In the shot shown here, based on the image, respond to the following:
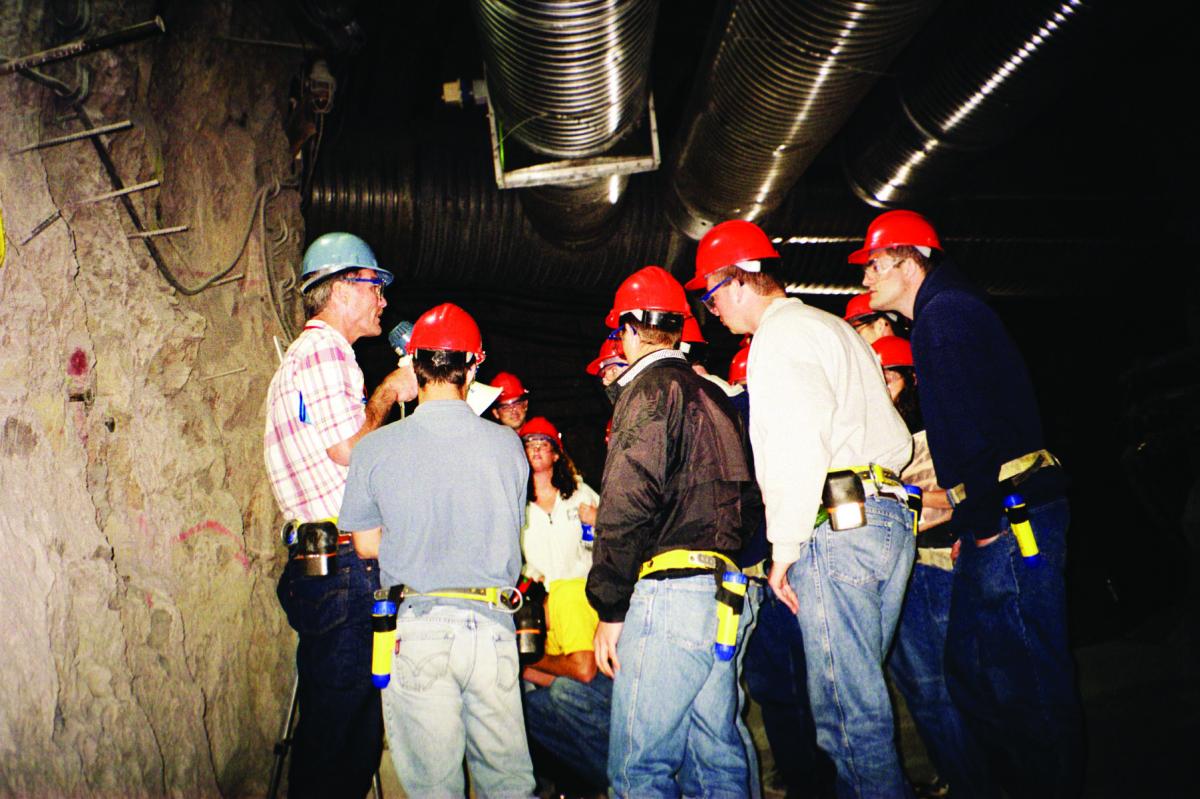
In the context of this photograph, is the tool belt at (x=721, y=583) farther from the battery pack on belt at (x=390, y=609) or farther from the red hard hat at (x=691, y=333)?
the red hard hat at (x=691, y=333)

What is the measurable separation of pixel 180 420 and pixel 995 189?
628 centimetres

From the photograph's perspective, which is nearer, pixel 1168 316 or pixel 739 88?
pixel 739 88

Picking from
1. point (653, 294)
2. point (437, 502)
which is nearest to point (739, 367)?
point (653, 294)

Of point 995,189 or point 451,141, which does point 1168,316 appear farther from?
point 451,141

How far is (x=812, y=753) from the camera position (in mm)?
3531

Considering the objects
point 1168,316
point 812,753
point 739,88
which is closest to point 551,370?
point 739,88

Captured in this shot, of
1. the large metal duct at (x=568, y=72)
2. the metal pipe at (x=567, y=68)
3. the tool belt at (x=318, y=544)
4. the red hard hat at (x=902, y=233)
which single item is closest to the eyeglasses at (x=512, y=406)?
the large metal duct at (x=568, y=72)

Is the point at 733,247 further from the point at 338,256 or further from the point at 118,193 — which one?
the point at 118,193

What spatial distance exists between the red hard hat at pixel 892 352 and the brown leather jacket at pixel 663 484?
185 cm

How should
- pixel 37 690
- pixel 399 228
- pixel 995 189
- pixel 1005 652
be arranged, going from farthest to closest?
1. pixel 995 189
2. pixel 399 228
3. pixel 1005 652
4. pixel 37 690

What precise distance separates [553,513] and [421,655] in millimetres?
2639

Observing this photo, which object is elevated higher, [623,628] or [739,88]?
[739,88]

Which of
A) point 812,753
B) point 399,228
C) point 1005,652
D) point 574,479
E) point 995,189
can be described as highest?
point 995,189

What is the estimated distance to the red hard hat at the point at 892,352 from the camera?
405cm
